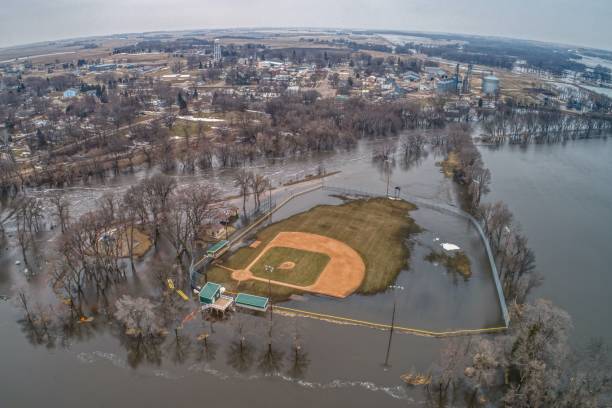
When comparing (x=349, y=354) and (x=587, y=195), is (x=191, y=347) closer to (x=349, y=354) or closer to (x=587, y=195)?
(x=349, y=354)

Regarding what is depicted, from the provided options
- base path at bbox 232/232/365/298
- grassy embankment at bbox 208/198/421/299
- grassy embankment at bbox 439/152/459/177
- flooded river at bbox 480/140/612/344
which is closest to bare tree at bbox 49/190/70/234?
grassy embankment at bbox 208/198/421/299

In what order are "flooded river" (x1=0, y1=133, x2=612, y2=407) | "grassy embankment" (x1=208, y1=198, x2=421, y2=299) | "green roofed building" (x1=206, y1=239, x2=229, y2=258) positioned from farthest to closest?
"green roofed building" (x1=206, y1=239, x2=229, y2=258), "grassy embankment" (x1=208, y1=198, x2=421, y2=299), "flooded river" (x1=0, y1=133, x2=612, y2=407)

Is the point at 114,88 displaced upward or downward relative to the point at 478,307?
upward

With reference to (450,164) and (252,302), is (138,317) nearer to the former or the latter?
(252,302)

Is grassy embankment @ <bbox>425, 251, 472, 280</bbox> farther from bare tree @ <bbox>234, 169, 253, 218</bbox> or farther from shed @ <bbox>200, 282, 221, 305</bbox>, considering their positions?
bare tree @ <bbox>234, 169, 253, 218</bbox>

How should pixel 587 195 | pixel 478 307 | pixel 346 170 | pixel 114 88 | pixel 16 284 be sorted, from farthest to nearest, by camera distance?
1. pixel 114 88
2. pixel 346 170
3. pixel 587 195
4. pixel 16 284
5. pixel 478 307

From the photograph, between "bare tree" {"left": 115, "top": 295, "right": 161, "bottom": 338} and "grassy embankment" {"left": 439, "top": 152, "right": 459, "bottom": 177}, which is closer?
"bare tree" {"left": 115, "top": 295, "right": 161, "bottom": 338}

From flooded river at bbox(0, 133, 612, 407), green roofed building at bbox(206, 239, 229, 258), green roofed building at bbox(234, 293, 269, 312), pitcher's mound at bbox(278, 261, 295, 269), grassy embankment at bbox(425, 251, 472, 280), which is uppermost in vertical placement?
green roofed building at bbox(206, 239, 229, 258)

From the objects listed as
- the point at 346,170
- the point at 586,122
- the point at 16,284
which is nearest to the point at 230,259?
the point at 16,284
